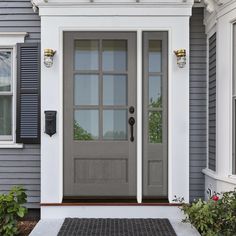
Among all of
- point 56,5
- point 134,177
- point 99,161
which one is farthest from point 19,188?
point 56,5

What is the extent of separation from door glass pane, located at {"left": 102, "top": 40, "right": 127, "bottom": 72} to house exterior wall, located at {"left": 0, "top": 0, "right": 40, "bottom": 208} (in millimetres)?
910

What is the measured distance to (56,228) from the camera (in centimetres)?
471

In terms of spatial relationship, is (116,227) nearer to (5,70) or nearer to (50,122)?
(50,122)

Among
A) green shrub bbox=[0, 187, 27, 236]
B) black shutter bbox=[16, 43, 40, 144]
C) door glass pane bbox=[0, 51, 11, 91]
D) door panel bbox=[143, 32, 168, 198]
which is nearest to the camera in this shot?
green shrub bbox=[0, 187, 27, 236]

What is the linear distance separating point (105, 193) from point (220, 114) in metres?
1.69

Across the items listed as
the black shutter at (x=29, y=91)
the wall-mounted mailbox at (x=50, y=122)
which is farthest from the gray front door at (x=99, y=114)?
the black shutter at (x=29, y=91)

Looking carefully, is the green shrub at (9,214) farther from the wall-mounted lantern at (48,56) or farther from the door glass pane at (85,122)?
the wall-mounted lantern at (48,56)

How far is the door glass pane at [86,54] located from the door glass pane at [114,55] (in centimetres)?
11

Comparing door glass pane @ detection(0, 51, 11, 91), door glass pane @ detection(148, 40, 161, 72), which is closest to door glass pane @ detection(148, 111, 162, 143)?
door glass pane @ detection(148, 40, 161, 72)

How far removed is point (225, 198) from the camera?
4484 millimetres

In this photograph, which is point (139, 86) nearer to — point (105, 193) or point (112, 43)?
point (112, 43)

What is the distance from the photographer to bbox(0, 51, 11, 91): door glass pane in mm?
5656

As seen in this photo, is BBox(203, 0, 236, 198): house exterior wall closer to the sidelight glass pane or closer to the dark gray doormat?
the dark gray doormat

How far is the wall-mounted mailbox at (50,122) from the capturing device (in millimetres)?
5117
